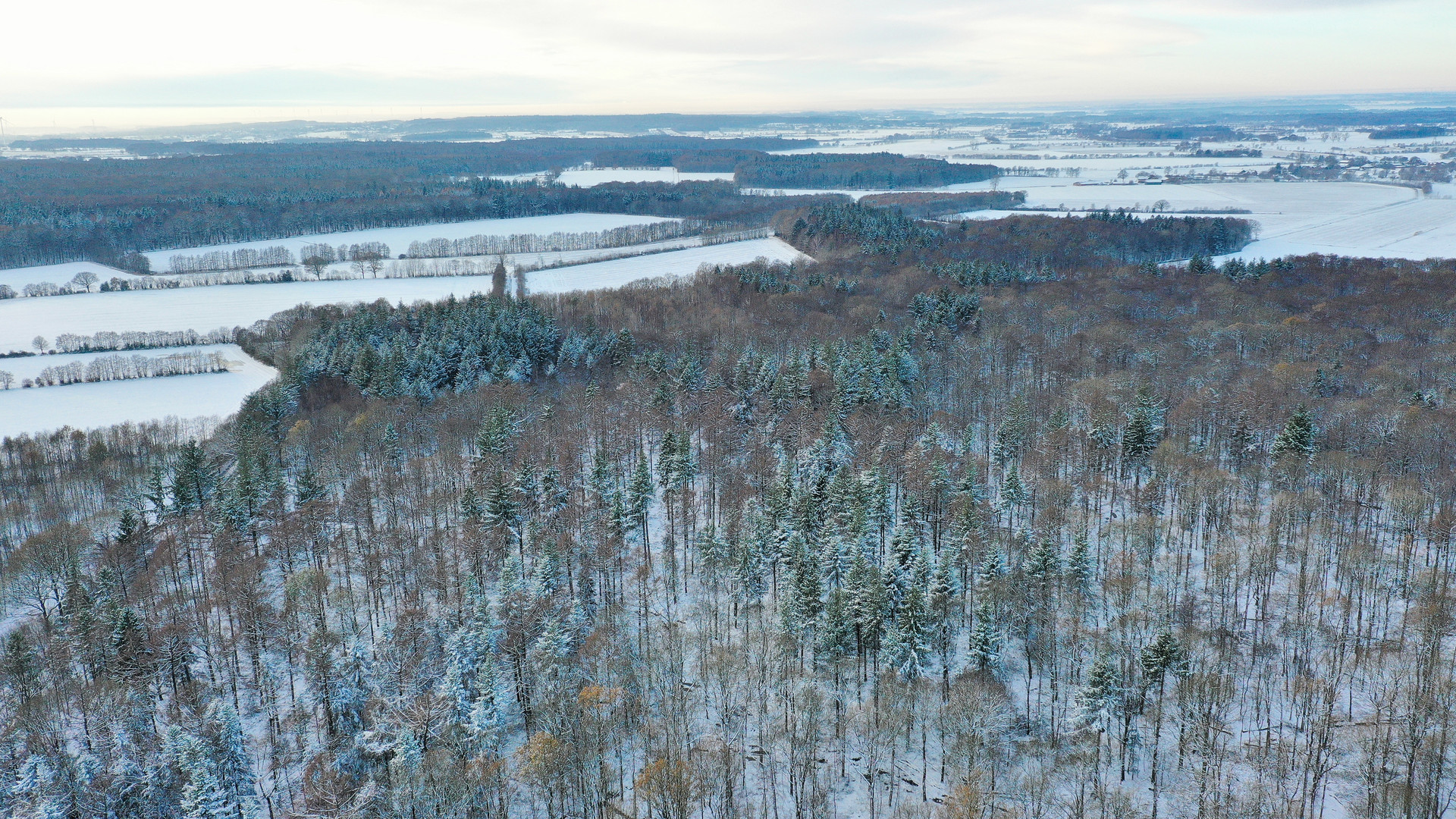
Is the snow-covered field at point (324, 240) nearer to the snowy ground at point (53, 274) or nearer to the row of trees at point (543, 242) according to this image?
the snowy ground at point (53, 274)

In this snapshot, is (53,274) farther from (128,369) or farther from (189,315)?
(128,369)

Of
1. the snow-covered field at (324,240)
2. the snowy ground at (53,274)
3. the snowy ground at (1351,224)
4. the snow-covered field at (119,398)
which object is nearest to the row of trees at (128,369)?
the snow-covered field at (119,398)

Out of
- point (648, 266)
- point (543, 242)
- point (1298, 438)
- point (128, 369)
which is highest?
point (543, 242)

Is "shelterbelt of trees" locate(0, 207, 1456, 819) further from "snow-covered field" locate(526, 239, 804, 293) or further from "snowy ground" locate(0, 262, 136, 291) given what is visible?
"snowy ground" locate(0, 262, 136, 291)

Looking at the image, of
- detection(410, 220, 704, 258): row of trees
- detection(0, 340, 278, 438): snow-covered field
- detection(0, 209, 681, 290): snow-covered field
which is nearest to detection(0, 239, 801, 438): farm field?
detection(0, 340, 278, 438): snow-covered field

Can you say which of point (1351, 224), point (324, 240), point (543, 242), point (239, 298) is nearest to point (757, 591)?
point (239, 298)

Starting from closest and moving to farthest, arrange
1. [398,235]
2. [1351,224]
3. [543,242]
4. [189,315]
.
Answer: [189,315] < [1351,224] < [543,242] < [398,235]
